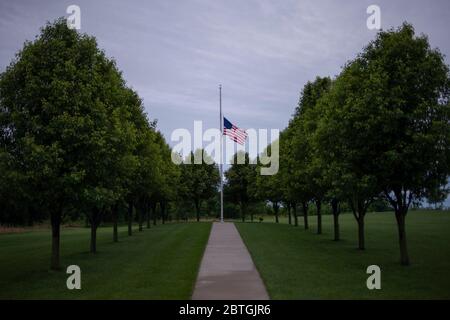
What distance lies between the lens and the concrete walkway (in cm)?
1368

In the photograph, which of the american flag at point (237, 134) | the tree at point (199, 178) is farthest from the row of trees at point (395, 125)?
the tree at point (199, 178)

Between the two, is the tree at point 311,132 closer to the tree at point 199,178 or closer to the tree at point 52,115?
the tree at point 52,115

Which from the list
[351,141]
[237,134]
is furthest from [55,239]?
[237,134]

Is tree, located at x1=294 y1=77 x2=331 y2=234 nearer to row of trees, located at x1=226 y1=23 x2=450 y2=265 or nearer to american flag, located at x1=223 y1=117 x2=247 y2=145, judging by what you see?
row of trees, located at x1=226 y1=23 x2=450 y2=265

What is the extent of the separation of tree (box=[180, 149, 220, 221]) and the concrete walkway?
52925mm

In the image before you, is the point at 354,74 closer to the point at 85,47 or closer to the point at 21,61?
the point at 85,47

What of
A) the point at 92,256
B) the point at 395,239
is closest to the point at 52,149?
the point at 92,256

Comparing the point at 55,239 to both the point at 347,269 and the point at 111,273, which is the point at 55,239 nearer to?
the point at 111,273

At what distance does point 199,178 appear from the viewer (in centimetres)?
7906

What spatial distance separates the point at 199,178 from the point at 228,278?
62784 mm

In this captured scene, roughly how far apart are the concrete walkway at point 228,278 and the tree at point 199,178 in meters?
52.9

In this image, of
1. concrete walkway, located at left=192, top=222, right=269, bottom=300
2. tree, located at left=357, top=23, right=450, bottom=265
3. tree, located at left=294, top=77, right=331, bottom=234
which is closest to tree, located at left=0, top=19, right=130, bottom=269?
concrete walkway, located at left=192, top=222, right=269, bottom=300
